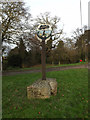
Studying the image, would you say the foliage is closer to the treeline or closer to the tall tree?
the treeline

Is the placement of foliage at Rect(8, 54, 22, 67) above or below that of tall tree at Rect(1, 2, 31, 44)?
below

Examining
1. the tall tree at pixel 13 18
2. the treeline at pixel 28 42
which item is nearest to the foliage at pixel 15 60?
the treeline at pixel 28 42

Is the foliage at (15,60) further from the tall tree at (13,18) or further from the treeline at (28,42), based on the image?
the tall tree at (13,18)

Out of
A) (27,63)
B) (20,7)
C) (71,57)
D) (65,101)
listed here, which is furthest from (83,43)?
(65,101)

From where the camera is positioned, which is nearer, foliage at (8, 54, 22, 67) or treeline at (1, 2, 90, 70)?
treeline at (1, 2, 90, 70)

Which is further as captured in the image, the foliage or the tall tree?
the foliage

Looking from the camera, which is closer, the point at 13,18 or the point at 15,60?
the point at 13,18

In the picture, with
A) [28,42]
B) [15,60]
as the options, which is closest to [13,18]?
[28,42]

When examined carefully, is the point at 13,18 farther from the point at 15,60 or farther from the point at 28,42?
the point at 15,60

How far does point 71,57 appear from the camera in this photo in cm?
1759

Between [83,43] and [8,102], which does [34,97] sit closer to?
[8,102]

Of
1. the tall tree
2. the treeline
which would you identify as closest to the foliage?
the treeline

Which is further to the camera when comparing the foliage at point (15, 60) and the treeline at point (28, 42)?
the foliage at point (15, 60)

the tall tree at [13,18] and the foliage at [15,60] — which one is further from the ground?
the tall tree at [13,18]
